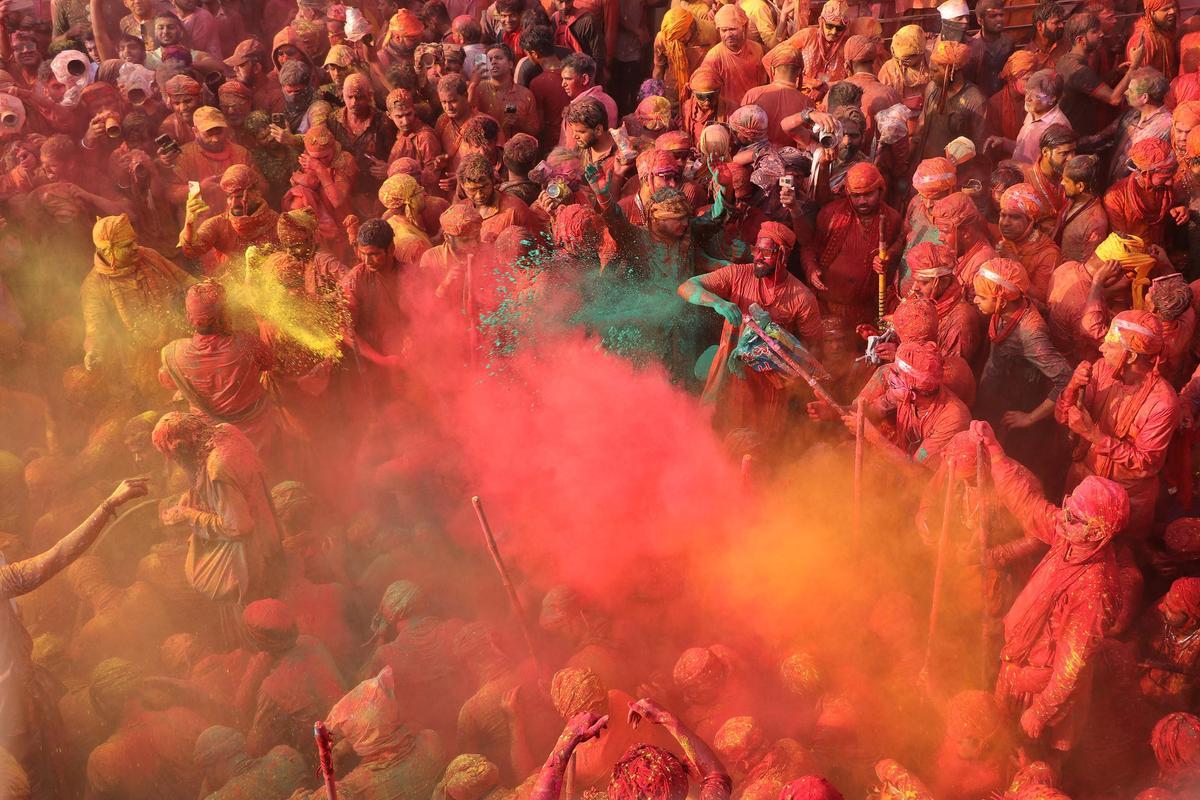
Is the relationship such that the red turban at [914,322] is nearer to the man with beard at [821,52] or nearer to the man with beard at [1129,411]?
the man with beard at [1129,411]

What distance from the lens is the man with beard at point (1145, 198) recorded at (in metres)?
9.38

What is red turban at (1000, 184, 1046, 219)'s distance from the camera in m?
9.31

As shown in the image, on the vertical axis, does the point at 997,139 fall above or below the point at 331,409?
above

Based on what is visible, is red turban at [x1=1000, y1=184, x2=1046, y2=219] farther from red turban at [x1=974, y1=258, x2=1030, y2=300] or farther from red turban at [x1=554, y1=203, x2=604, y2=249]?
red turban at [x1=554, y1=203, x2=604, y2=249]

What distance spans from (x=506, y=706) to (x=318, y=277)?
4453mm

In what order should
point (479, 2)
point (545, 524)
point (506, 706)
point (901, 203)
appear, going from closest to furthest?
point (506, 706) < point (545, 524) < point (901, 203) < point (479, 2)

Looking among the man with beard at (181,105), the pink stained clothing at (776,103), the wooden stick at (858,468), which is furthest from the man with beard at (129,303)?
the wooden stick at (858,468)

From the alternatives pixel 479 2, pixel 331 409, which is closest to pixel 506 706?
pixel 331 409

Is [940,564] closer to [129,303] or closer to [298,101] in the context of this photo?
[129,303]

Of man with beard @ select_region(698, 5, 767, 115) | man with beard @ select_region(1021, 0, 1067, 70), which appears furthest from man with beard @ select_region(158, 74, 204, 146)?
man with beard @ select_region(1021, 0, 1067, 70)

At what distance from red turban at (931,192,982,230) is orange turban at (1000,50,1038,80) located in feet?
8.20

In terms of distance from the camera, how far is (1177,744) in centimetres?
651

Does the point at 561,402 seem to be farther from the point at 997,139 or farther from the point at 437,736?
the point at 997,139

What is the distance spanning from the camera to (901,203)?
35.4ft
